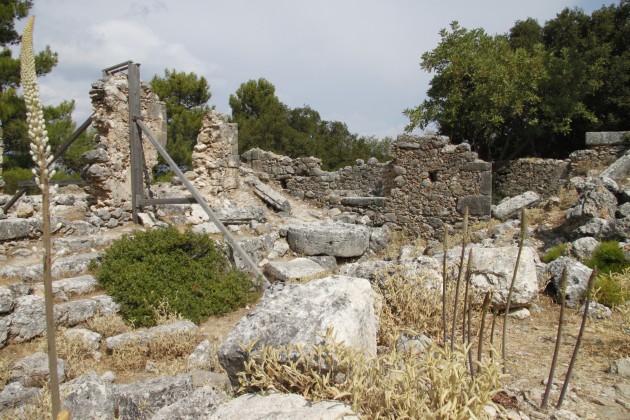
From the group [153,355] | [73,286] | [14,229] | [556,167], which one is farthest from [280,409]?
[556,167]

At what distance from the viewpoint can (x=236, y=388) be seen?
2.99 m

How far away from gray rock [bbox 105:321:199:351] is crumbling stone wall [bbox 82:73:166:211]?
4.05 metres

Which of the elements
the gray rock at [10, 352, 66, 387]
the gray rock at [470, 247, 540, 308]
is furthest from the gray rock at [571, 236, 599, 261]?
the gray rock at [10, 352, 66, 387]

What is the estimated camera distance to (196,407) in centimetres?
286

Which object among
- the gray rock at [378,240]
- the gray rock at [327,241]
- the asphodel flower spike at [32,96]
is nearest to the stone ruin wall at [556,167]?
the gray rock at [378,240]

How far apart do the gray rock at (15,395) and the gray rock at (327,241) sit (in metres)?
5.81

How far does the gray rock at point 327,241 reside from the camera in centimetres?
940

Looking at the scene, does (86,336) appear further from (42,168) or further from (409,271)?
(42,168)

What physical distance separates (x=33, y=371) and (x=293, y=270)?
4.17 m

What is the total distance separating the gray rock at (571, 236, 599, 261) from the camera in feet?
21.9

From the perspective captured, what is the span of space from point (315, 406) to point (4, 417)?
284 cm

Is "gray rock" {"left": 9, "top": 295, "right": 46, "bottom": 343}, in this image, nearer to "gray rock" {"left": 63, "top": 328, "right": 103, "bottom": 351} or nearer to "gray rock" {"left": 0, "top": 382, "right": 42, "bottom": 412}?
"gray rock" {"left": 63, "top": 328, "right": 103, "bottom": 351}

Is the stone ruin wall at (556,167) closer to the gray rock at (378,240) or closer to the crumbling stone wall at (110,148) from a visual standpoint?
the gray rock at (378,240)

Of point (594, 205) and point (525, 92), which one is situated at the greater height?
point (525, 92)
